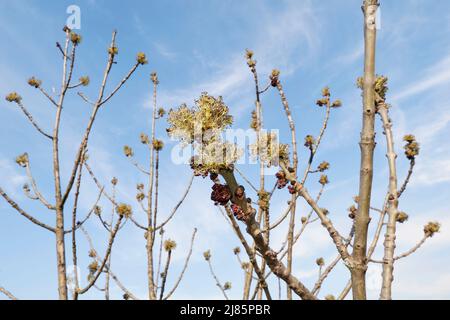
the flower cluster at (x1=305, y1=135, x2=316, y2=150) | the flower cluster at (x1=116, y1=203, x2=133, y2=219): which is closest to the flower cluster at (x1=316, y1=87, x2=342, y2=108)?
the flower cluster at (x1=305, y1=135, x2=316, y2=150)

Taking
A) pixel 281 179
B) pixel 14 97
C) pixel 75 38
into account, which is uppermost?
pixel 75 38

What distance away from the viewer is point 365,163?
2768 mm

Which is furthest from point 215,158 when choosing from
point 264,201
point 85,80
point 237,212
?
point 85,80

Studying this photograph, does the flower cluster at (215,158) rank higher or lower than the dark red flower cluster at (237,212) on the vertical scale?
higher

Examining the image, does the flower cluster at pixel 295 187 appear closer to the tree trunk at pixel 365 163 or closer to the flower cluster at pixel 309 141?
the tree trunk at pixel 365 163

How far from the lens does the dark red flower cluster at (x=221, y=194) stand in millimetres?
2689

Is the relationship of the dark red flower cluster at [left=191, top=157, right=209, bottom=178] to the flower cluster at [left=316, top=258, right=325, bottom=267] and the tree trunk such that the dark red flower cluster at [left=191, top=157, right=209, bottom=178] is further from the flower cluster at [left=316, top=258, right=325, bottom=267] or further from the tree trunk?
the flower cluster at [left=316, top=258, right=325, bottom=267]

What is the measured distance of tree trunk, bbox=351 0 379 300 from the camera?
275 cm

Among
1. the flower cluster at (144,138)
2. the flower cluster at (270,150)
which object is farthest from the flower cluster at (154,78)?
the flower cluster at (270,150)

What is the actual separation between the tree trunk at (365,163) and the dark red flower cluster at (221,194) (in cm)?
85

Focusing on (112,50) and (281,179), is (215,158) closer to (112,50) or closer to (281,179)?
(281,179)

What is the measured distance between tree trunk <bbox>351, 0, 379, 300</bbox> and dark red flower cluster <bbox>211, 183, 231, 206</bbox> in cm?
85

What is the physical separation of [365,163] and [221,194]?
0.95 m
